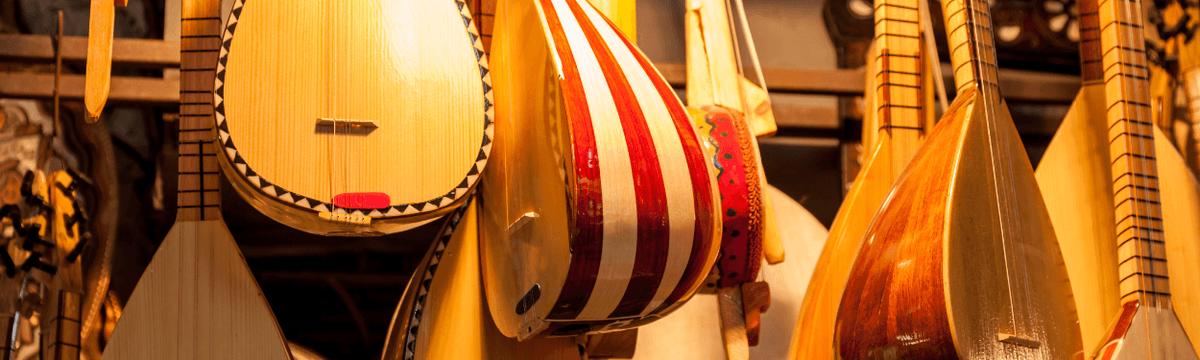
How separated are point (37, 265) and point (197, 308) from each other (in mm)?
245

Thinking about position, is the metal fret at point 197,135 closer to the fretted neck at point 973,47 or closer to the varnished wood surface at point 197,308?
the varnished wood surface at point 197,308

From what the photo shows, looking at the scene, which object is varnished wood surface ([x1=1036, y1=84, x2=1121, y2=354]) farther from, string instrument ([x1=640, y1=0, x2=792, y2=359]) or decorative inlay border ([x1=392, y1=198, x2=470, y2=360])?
decorative inlay border ([x1=392, y1=198, x2=470, y2=360])

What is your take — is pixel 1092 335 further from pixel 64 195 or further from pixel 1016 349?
pixel 64 195

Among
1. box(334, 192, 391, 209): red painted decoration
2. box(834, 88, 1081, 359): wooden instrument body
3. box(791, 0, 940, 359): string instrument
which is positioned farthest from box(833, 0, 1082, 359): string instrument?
box(334, 192, 391, 209): red painted decoration

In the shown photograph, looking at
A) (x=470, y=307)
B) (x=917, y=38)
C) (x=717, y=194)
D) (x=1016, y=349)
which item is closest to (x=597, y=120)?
(x=717, y=194)

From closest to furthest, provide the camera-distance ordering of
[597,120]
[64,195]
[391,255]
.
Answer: [597,120] → [64,195] → [391,255]

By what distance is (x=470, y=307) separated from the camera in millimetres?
871

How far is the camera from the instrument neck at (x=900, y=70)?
3.52 feet

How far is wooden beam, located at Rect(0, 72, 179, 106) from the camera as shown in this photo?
3.45 feet

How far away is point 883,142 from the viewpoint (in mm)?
1065

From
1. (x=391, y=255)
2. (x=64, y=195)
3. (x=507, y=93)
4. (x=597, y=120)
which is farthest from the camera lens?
(x=391, y=255)

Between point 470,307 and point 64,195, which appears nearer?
point 470,307

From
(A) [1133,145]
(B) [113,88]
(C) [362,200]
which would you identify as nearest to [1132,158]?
(A) [1133,145]

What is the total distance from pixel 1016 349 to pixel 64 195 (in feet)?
2.76
